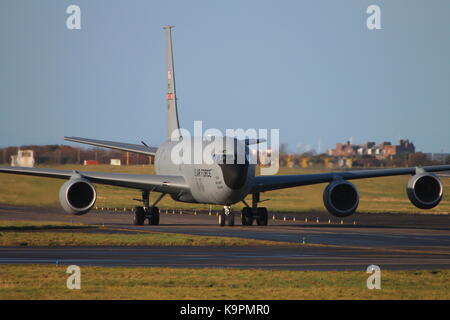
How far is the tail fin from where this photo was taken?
5869 centimetres

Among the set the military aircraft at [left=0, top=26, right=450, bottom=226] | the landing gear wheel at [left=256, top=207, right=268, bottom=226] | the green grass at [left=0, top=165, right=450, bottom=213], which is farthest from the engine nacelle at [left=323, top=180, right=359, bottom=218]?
the green grass at [left=0, top=165, right=450, bottom=213]

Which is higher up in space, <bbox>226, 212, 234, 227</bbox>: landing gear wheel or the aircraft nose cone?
the aircraft nose cone

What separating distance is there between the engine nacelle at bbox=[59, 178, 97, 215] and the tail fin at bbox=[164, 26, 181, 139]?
1091cm

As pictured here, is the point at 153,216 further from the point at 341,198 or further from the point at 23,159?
the point at 23,159

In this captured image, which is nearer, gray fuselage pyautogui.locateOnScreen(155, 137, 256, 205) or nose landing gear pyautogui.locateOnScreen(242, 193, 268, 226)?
gray fuselage pyautogui.locateOnScreen(155, 137, 256, 205)

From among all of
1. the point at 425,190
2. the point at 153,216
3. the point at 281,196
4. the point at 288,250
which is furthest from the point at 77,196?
the point at 281,196

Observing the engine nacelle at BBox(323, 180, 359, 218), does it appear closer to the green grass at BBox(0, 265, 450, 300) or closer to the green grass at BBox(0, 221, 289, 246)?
the green grass at BBox(0, 221, 289, 246)

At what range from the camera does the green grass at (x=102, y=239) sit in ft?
123

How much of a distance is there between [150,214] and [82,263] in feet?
71.0

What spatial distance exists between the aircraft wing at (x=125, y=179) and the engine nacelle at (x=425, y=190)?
11.2 m

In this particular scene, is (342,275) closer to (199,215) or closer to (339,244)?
(339,244)

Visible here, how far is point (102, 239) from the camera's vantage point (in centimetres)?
3866
